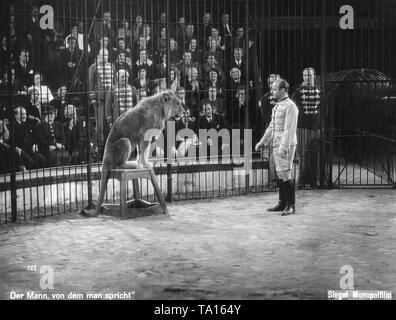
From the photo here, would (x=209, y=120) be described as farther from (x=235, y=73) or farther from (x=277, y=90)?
(x=277, y=90)

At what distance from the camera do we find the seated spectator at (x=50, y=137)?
9.62 m

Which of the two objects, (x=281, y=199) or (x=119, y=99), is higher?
(x=119, y=99)

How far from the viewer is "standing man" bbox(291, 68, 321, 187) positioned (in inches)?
428

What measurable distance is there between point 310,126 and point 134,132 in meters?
3.66

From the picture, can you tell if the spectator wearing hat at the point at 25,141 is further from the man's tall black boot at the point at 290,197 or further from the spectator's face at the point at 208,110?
the man's tall black boot at the point at 290,197

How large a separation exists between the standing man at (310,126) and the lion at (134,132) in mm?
3041

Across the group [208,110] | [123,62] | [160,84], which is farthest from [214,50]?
[123,62]

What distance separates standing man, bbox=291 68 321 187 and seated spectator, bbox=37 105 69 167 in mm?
3969

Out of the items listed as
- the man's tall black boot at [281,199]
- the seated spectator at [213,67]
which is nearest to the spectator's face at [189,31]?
the seated spectator at [213,67]

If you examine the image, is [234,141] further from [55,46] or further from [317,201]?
[55,46]

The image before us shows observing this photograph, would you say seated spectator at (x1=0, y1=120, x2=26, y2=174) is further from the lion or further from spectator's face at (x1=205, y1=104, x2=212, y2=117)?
spectator's face at (x1=205, y1=104, x2=212, y2=117)

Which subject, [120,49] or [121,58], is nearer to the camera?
[121,58]

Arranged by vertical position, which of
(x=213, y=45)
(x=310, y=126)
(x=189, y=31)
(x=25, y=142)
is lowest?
(x=25, y=142)

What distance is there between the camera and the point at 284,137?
8.62m
